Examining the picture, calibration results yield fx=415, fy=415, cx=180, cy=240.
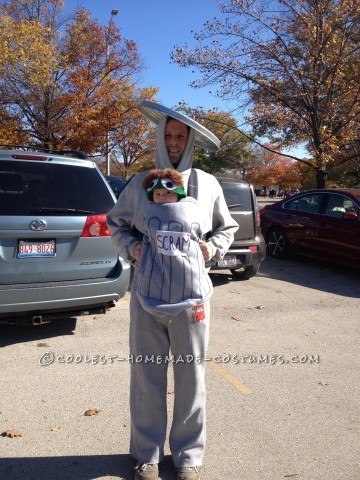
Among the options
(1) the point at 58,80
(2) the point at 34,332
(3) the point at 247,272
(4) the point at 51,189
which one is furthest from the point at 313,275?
(1) the point at 58,80

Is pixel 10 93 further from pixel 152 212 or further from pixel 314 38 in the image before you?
pixel 152 212

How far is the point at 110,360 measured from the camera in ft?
12.4

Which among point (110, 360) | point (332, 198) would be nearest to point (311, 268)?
point (332, 198)

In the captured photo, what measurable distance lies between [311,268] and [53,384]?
6.16m

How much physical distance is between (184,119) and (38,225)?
2.15 m

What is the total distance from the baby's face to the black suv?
4396 millimetres

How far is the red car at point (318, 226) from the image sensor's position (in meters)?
7.34

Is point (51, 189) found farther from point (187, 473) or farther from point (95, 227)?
point (187, 473)

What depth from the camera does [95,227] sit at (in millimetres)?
4062

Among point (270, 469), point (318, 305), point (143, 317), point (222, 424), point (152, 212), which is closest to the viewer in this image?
point (152, 212)

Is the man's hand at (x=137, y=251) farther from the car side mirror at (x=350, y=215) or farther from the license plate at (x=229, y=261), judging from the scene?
the car side mirror at (x=350, y=215)

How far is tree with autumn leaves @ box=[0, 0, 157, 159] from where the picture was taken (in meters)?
12.5

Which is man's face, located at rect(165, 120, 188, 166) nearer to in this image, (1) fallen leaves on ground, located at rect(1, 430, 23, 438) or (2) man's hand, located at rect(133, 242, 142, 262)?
(2) man's hand, located at rect(133, 242, 142, 262)

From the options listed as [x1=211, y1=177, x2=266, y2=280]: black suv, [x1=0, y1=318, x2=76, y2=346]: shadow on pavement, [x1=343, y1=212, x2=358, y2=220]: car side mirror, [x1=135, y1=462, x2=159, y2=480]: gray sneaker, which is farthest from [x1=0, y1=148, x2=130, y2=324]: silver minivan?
[x1=343, y1=212, x2=358, y2=220]: car side mirror
